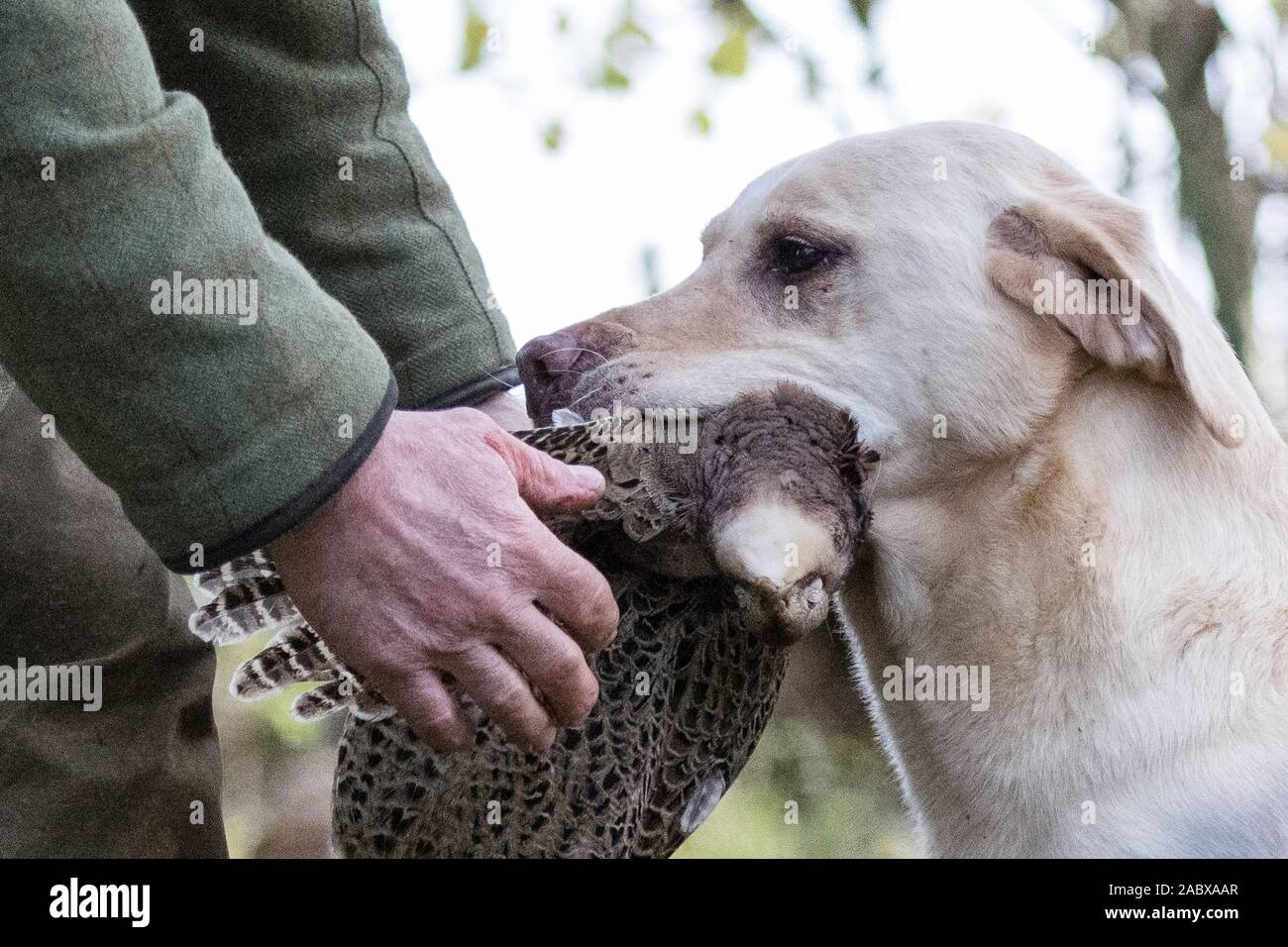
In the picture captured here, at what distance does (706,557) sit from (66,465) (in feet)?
3.81

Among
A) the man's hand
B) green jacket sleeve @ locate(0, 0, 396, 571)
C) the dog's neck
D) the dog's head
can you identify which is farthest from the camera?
the dog's head

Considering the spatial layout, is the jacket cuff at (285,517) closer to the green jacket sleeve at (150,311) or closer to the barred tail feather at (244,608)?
the green jacket sleeve at (150,311)

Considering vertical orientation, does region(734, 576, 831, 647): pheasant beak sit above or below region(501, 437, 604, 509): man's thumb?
below

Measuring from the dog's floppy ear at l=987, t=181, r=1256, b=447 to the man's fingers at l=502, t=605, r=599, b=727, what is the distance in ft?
3.28

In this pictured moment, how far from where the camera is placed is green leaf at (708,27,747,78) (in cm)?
693

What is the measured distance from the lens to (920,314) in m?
2.37

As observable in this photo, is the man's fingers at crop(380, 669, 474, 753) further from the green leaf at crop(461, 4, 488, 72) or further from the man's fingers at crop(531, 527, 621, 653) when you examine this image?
the green leaf at crop(461, 4, 488, 72)

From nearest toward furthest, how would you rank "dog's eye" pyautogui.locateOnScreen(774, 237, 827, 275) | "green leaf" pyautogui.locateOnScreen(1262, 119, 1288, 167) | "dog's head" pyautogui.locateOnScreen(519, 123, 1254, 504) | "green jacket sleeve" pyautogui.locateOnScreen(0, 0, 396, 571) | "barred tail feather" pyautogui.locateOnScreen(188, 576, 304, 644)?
"green jacket sleeve" pyautogui.locateOnScreen(0, 0, 396, 571)
"barred tail feather" pyautogui.locateOnScreen(188, 576, 304, 644)
"dog's head" pyautogui.locateOnScreen(519, 123, 1254, 504)
"dog's eye" pyautogui.locateOnScreen(774, 237, 827, 275)
"green leaf" pyautogui.locateOnScreen(1262, 119, 1288, 167)

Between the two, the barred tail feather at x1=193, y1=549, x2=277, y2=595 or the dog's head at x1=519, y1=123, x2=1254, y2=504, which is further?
the dog's head at x1=519, y1=123, x2=1254, y2=504

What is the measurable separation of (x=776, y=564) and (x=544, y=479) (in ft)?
1.10

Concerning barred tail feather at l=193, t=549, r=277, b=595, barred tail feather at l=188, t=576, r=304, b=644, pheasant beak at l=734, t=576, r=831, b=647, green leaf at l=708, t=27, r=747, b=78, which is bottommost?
green leaf at l=708, t=27, r=747, b=78

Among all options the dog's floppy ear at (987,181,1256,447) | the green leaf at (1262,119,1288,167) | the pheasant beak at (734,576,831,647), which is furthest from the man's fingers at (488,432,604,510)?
the green leaf at (1262,119,1288,167)
